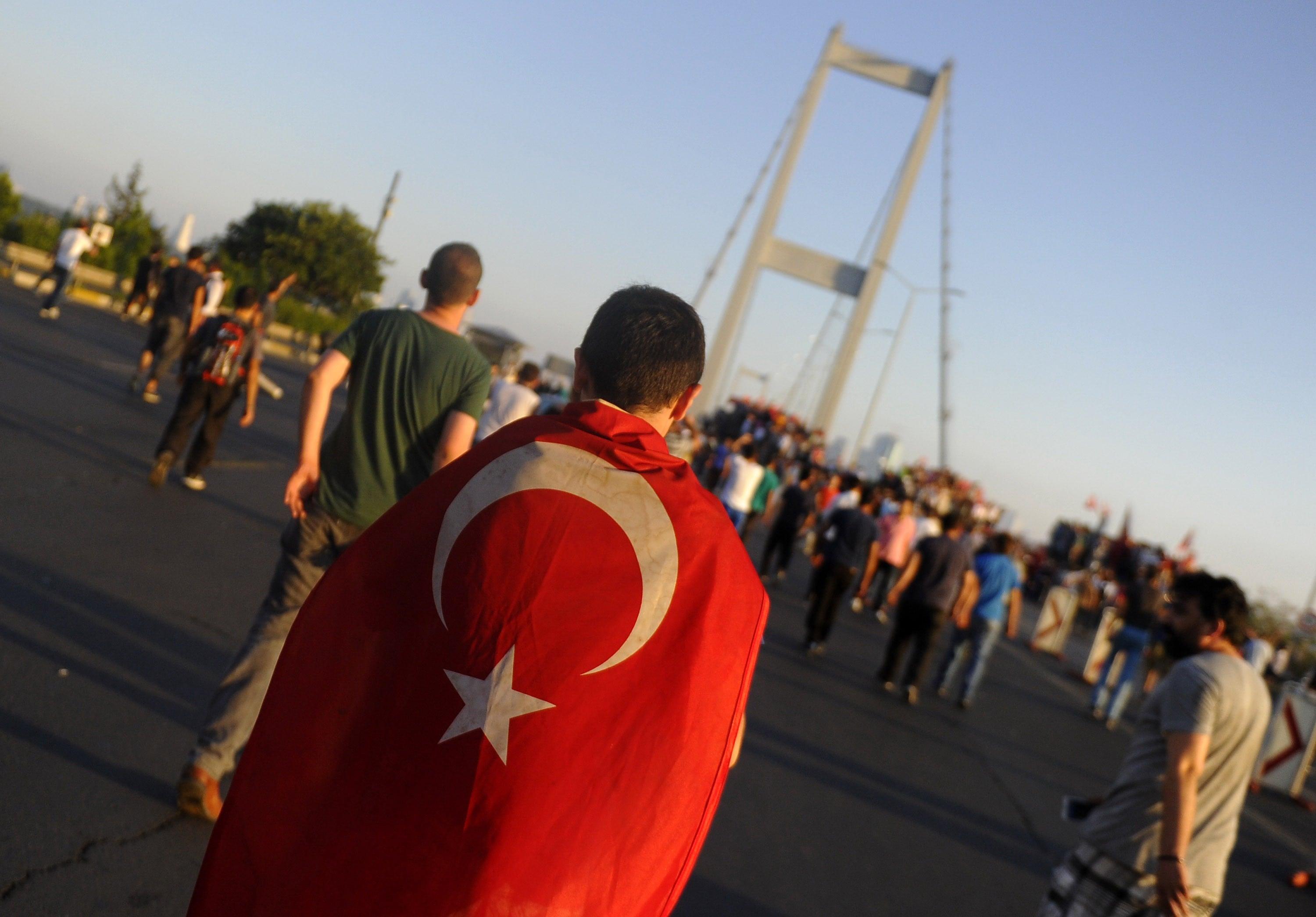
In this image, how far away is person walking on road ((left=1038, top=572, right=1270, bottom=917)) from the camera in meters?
2.97

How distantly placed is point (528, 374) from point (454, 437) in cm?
522

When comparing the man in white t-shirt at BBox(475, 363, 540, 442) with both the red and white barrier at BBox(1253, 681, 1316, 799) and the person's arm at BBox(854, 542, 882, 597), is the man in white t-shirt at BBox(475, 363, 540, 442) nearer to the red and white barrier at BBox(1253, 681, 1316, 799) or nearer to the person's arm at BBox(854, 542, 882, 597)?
the person's arm at BBox(854, 542, 882, 597)

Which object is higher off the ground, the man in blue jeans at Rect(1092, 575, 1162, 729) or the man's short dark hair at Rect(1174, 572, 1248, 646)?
the man's short dark hair at Rect(1174, 572, 1248, 646)

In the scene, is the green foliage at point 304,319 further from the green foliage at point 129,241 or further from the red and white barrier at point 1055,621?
the red and white barrier at point 1055,621

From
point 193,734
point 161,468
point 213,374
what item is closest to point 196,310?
point 213,374

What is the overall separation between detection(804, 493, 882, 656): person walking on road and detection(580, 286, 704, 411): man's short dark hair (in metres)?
7.96

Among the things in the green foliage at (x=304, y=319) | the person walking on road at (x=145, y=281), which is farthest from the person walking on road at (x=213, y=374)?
the green foliage at (x=304, y=319)

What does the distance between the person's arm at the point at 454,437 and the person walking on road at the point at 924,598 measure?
20.9ft

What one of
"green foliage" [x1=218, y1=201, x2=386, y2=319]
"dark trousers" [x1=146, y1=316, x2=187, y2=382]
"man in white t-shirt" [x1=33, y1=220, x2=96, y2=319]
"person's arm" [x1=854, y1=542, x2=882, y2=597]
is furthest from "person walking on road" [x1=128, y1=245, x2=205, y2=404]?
"green foliage" [x1=218, y1=201, x2=386, y2=319]

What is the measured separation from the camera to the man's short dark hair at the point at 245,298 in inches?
320

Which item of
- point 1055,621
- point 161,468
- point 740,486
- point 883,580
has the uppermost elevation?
point 740,486

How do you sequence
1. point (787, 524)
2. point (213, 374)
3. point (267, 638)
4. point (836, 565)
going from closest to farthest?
point (267, 638) → point (213, 374) → point (836, 565) → point (787, 524)

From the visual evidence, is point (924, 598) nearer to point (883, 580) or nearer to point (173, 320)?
point (883, 580)

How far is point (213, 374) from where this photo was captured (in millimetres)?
8016
